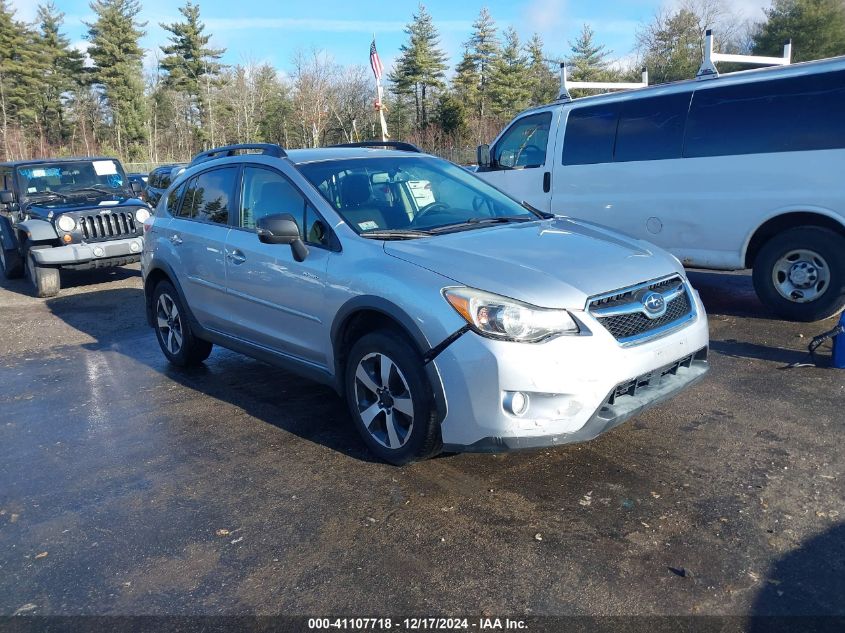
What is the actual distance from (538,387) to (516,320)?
0.34 meters

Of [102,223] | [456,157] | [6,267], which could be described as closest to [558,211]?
[102,223]

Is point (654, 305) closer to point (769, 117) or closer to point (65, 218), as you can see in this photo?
point (769, 117)

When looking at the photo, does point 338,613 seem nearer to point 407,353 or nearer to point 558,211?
point 407,353

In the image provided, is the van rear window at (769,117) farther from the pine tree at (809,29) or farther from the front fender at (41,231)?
the pine tree at (809,29)

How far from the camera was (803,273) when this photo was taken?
6.46 m

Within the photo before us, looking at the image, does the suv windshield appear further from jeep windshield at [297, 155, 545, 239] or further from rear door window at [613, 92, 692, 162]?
rear door window at [613, 92, 692, 162]

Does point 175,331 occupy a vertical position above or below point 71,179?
below

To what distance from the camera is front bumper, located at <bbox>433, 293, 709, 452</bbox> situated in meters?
3.34

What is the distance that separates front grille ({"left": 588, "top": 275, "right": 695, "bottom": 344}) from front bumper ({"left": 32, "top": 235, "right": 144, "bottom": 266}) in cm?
791

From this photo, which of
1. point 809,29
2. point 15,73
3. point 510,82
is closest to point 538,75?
point 510,82

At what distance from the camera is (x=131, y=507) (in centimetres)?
380

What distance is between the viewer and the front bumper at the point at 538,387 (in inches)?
132

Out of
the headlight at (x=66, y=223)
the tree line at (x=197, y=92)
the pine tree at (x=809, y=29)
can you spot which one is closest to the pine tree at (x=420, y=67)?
the tree line at (x=197, y=92)

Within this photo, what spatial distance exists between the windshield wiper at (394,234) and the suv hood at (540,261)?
108 millimetres
